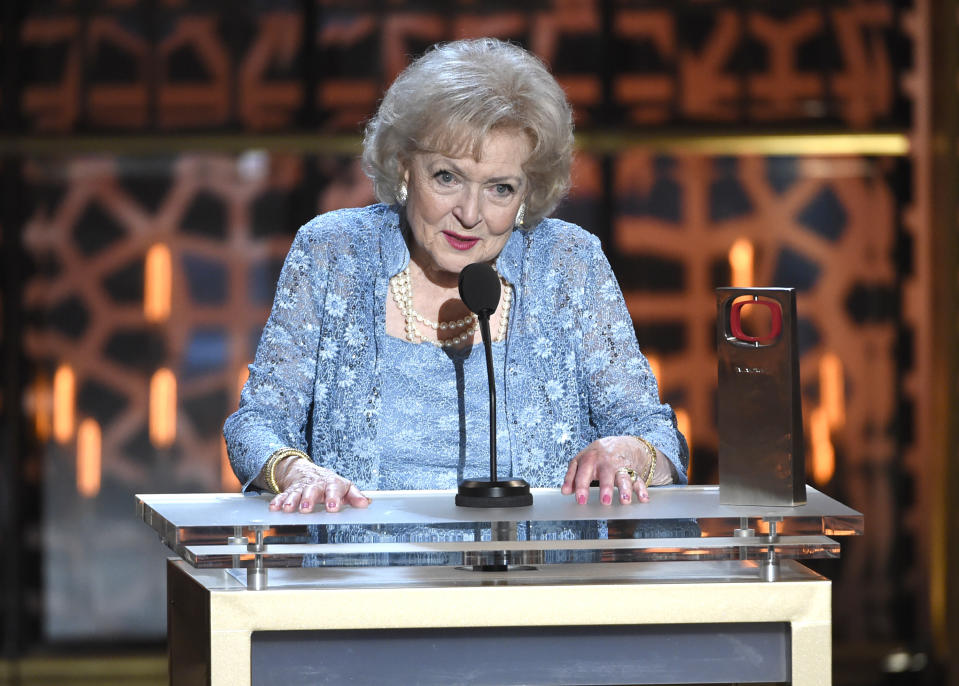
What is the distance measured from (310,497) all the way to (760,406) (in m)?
0.52

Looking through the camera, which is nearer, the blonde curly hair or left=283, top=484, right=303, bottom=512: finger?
left=283, top=484, right=303, bottom=512: finger

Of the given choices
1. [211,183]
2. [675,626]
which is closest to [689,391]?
[211,183]

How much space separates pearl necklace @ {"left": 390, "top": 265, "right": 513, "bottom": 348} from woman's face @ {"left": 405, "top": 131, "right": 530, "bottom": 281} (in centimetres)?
13

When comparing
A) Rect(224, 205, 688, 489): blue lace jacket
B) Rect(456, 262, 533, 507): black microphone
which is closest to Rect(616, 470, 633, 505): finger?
Rect(456, 262, 533, 507): black microphone

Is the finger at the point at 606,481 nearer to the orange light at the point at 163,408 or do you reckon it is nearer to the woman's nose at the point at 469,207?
the woman's nose at the point at 469,207

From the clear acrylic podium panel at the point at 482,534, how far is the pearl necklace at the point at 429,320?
73 cm

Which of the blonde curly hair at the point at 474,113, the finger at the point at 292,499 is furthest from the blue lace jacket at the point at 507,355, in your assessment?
the finger at the point at 292,499

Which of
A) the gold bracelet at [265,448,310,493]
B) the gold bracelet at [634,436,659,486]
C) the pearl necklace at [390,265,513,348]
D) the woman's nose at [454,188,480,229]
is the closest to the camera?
the gold bracelet at [265,448,310,493]

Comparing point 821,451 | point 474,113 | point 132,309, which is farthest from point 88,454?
point 474,113

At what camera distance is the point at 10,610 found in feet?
13.8

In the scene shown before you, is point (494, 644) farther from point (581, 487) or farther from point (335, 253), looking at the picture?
point (335, 253)

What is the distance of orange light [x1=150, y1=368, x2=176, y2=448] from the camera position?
167 inches

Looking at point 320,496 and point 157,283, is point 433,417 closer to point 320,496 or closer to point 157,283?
point 320,496

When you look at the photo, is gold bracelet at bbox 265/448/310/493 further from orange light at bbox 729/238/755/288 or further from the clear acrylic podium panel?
orange light at bbox 729/238/755/288
